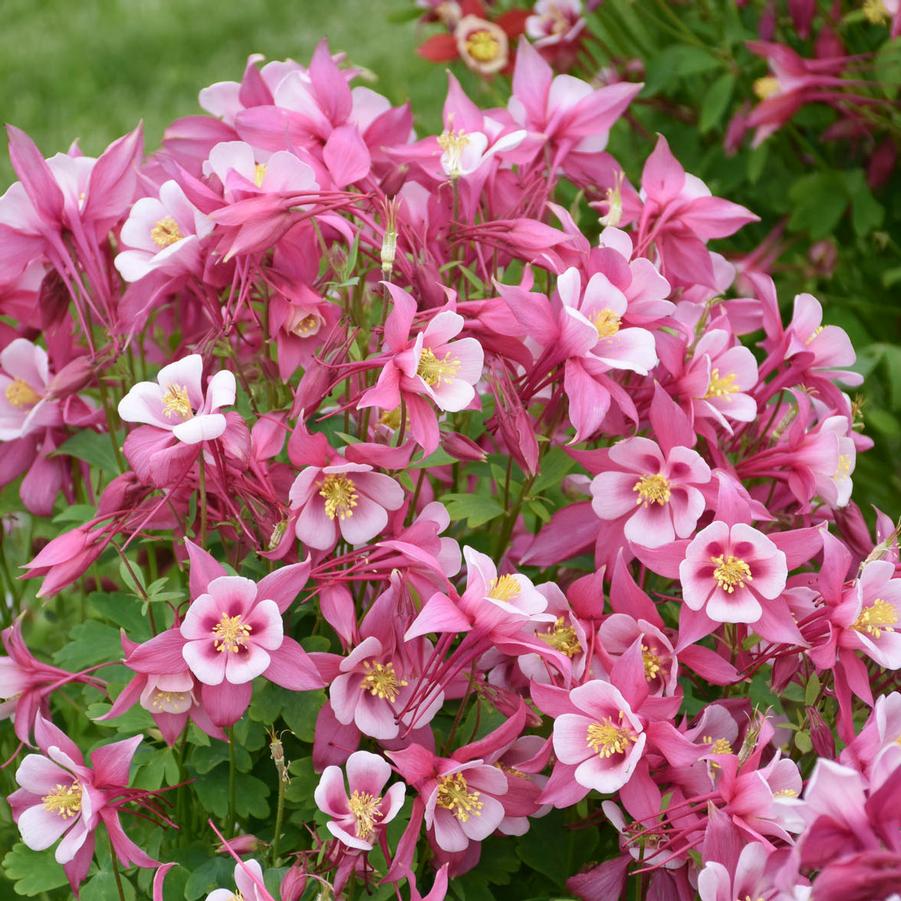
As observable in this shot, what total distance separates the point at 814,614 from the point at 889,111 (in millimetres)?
1609

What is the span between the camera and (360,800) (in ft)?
3.82

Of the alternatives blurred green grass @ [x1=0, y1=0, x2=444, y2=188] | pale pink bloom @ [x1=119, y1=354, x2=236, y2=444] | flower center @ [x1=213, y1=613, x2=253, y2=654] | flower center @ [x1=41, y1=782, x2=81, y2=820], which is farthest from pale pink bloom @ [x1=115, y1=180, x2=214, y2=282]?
blurred green grass @ [x1=0, y1=0, x2=444, y2=188]

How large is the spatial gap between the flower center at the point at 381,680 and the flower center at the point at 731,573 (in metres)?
0.32

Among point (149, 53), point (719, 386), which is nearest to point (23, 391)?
point (719, 386)

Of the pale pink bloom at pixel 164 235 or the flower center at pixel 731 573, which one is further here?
the pale pink bloom at pixel 164 235

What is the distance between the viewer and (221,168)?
52.6 inches

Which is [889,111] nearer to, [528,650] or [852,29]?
[852,29]

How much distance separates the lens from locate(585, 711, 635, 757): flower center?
45.8 inches

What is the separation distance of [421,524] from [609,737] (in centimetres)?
27

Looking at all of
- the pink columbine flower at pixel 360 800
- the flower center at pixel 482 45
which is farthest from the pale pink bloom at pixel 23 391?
the flower center at pixel 482 45

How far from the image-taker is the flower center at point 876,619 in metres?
1.23

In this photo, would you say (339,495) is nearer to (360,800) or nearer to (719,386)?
(360,800)

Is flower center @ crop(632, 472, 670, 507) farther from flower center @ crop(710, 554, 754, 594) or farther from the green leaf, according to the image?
the green leaf

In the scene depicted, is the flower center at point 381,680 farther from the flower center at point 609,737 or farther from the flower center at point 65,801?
the flower center at point 65,801
